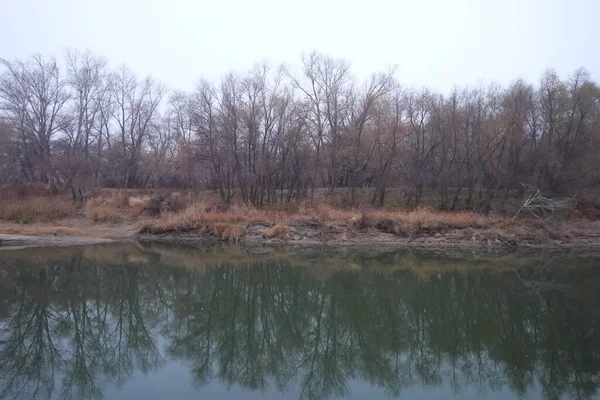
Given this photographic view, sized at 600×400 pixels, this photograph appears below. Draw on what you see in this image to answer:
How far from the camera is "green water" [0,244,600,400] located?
24.5ft

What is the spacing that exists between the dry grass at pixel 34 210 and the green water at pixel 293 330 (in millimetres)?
11990

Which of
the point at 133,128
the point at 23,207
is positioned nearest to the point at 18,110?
the point at 133,128

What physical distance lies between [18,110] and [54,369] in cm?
3860

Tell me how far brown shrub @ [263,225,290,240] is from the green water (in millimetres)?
6911

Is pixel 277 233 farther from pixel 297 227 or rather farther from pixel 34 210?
pixel 34 210

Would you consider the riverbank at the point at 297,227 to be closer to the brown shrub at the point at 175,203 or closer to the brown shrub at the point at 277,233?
the brown shrub at the point at 277,233

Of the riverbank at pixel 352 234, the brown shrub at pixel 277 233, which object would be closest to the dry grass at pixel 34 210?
the riverbank at pixel 352 234

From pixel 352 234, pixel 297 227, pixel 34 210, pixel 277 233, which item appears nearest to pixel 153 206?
pixel 34 210

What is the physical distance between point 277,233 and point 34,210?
18299 mm

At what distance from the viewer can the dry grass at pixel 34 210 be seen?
98.3ft

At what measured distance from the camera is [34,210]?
30.8 m

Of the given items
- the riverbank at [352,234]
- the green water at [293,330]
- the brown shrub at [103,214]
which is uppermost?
the brown shrub at [103,214]

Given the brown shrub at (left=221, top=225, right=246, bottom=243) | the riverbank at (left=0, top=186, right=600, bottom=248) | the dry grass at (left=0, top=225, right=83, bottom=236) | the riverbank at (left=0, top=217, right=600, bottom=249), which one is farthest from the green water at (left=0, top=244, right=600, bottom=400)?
the dry grass at (left=0, top=225, right=83, bottom=236)

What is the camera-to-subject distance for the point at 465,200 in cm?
3675
